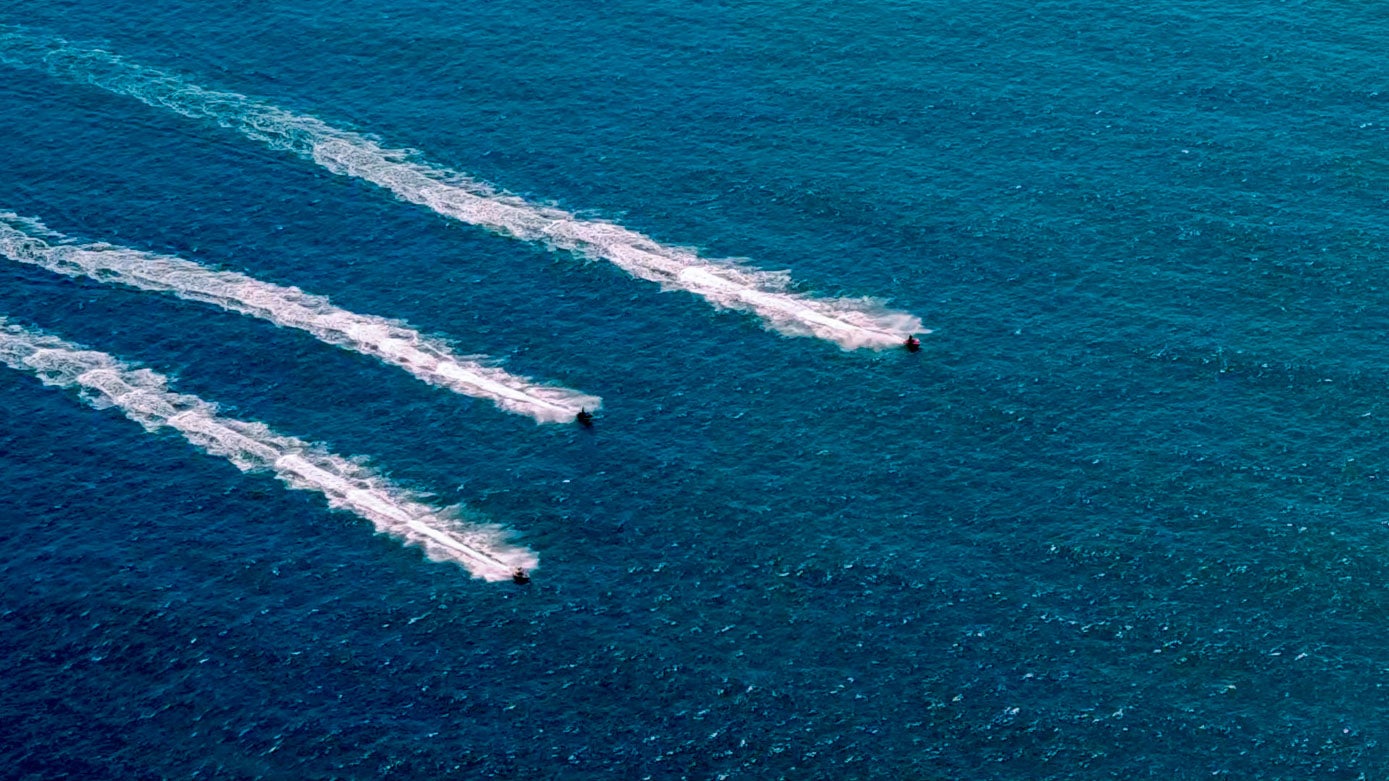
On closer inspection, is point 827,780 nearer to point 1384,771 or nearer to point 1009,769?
point 1009,769

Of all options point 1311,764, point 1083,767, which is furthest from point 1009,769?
point 1311,764

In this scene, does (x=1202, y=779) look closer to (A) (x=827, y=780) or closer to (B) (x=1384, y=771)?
(B) (x=1384, y=771)

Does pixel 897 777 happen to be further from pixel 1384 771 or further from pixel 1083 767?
pixel 1384 771

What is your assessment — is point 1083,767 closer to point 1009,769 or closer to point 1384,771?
point 1009,769

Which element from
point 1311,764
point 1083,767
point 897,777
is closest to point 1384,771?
point 1311,764

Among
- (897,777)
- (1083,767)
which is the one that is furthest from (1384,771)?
(897,777)
